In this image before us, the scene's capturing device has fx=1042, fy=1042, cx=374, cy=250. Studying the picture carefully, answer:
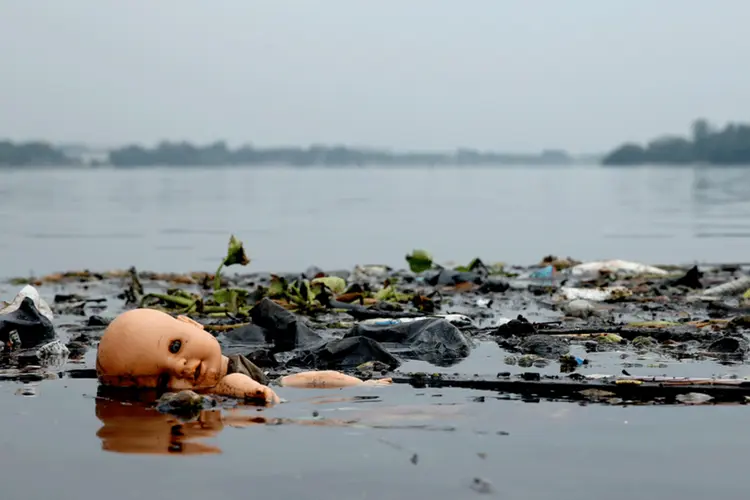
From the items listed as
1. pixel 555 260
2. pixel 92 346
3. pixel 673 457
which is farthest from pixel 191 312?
pixel 555 260

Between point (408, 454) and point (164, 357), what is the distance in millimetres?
2055

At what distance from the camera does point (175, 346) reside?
6.19 meters

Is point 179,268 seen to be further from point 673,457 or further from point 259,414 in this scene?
A: point 673,457

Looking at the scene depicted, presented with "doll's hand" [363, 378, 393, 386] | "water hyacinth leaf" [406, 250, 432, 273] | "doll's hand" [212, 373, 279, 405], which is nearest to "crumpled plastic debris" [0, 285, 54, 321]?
"doll's hand" [212, 373, 279, 405]

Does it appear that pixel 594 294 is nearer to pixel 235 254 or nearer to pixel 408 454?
pixel 235 254

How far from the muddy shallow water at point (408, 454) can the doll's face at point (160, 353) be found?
0.38 metres

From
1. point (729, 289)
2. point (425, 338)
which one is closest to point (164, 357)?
point (425, 338)


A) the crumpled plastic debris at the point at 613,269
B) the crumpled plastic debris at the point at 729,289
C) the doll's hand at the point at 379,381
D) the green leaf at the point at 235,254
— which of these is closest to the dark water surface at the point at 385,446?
the doll's hand at the point at 379,381

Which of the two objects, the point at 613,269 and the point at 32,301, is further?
the point at 613,269

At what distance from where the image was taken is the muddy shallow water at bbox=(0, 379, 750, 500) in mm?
4109

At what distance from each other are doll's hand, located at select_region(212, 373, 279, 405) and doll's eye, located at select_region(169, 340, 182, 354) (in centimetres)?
32

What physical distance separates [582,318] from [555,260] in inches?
260

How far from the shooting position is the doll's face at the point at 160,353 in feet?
20.1

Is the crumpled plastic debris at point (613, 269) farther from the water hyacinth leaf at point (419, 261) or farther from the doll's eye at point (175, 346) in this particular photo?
the doll's eye at point (175, 346)
